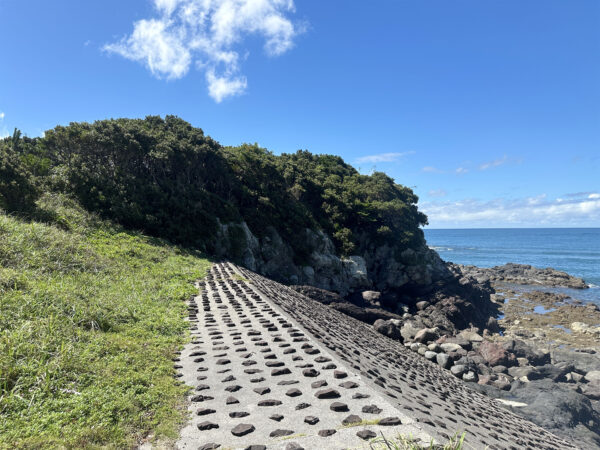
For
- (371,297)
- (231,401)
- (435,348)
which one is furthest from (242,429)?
(371,297)

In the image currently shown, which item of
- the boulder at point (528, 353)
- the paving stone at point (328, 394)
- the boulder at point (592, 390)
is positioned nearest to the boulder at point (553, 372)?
the boulder at point (592, 390)

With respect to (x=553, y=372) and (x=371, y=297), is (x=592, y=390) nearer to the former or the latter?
(x=553, y=372)

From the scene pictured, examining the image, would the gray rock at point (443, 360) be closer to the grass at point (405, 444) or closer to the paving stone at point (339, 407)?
the paving stone at point (339, 407)

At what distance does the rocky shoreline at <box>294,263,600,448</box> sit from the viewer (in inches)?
471

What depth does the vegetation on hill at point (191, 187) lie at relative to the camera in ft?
70.5

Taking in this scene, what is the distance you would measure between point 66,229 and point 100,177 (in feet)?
25.4

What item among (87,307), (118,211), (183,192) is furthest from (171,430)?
(183,192)

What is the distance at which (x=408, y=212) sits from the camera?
43.6 metres

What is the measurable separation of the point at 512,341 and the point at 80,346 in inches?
861

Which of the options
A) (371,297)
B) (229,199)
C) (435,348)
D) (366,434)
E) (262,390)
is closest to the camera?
(366,434)

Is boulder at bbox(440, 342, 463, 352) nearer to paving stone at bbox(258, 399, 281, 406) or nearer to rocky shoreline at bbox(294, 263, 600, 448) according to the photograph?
rocky shoreline at bbox(294, 263, 600, 448)

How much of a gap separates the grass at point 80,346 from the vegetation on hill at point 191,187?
8.88 m

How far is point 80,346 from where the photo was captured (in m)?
5.72

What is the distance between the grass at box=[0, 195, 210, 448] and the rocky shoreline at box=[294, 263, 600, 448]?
40.1 ft
